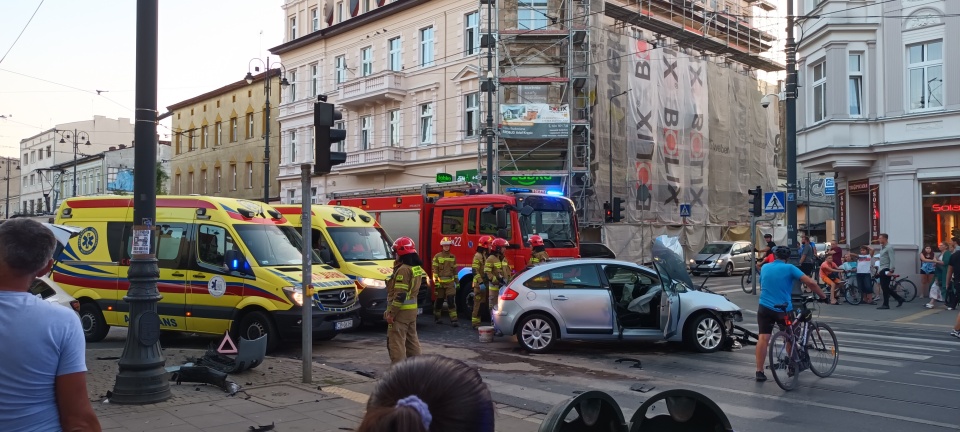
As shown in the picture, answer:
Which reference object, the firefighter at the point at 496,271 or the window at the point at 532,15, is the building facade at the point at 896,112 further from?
the firefighter at the point at 496,271

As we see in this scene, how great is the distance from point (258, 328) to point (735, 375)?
6.71 meters

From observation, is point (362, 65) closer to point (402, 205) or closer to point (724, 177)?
point (724, 177)

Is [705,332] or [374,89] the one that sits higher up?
[374,89]

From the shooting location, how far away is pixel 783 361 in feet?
29.5

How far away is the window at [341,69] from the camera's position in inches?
1595

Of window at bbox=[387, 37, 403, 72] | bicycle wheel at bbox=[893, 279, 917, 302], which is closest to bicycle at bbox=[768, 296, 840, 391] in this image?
bicycle wheel at bbox=[893, 279, 917, 302]

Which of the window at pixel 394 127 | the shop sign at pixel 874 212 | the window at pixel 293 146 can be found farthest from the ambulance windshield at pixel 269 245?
the window at pixel 293 146

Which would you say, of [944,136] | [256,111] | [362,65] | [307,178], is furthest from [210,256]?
[256,111]

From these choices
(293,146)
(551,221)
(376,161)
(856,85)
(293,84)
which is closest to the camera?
(551,221)

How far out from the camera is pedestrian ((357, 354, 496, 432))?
166 cm

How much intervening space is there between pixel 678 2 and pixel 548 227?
897 inches

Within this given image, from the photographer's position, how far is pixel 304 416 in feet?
23.4

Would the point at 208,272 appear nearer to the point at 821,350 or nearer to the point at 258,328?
the point at 258,328

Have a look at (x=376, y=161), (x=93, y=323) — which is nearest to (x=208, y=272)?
(x=93, y=323)
